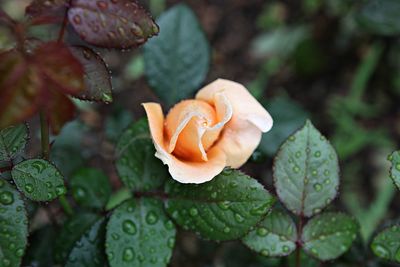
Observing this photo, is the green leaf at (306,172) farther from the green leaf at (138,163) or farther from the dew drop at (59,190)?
the dew drop at (59,190)

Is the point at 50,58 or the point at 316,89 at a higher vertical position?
the point at 50,58

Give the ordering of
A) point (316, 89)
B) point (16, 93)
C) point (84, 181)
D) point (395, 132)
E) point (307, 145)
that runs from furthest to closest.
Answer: point (316, 89) < point (395, 132) < point (84, 181) < point (307, 145) < point (16, 93)

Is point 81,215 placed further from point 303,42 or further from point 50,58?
point 303,42

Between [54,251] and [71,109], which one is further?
[54,251]

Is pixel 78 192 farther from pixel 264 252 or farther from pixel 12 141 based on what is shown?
pixel 264 252

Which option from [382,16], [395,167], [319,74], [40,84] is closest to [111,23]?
[40,84]

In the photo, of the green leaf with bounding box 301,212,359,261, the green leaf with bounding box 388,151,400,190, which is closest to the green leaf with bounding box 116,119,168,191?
the green leaf with bounding box 301,212,359,261

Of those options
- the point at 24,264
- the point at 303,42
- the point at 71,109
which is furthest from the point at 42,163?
the point at 303,42
